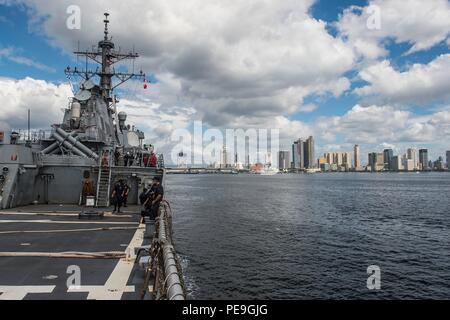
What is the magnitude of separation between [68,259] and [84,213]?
6.48m

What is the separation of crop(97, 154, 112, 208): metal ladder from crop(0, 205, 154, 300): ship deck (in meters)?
3.91

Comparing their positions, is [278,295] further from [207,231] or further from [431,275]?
[207,231]

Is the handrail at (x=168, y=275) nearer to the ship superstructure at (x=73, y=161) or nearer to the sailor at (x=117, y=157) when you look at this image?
the ship superstructure at (x=73, y=161)

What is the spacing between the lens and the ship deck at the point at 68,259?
19.8 feet

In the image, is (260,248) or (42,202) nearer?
(42,202)

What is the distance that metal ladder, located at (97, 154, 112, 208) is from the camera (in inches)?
720

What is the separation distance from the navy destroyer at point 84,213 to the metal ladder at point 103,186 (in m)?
0.05

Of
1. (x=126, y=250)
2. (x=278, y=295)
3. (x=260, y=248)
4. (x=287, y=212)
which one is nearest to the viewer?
(x=126, y=250)

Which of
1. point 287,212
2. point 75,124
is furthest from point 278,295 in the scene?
point 287,212

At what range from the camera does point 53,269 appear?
23.8 ft

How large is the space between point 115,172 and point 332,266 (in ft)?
41.4

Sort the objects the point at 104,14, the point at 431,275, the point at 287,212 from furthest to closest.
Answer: the point at 287,212 < the point at 104,14 < the point at 431,275

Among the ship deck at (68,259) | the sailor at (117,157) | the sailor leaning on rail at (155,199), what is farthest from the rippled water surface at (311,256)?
the sailor at (117,157)
